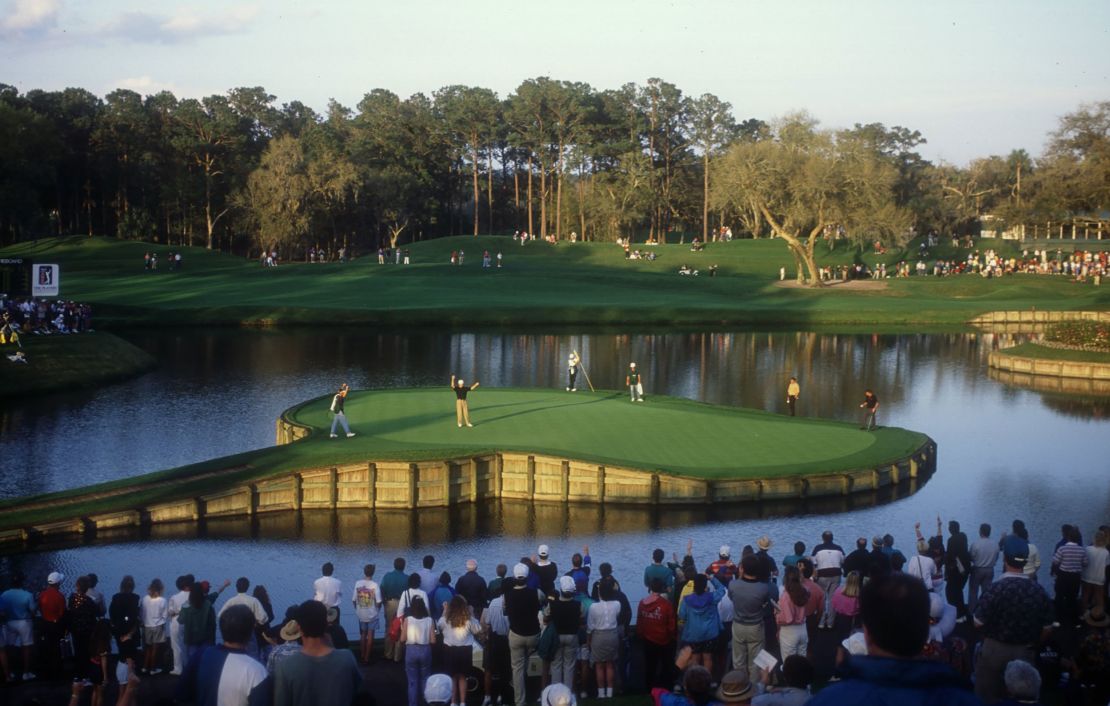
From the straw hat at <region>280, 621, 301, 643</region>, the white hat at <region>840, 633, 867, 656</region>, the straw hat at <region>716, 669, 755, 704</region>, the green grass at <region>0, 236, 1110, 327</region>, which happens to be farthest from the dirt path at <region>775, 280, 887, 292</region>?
the straw hat at <region>716, 669, 755, 704</region>

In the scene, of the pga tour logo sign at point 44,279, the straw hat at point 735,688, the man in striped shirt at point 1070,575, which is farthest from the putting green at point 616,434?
the straw hat at point 735,688

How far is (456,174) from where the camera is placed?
134500 millimetres

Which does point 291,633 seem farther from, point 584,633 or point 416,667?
point 584,633

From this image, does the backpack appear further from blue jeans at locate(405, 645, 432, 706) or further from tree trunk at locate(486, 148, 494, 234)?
tree trunk at locate(486, 148, 494, 234)

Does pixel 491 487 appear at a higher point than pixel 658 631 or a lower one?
lower

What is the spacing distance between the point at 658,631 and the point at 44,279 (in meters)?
48.4

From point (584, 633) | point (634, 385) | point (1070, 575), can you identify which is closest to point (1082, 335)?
point (634, 385)

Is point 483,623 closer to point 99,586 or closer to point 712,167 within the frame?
point 99,586

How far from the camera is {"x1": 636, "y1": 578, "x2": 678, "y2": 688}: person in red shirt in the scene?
14.9 metres

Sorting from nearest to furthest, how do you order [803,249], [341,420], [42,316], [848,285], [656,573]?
1. [656,573]
2. [341,420]
3. [42,316]
4. [848,285]
5. [803,249]

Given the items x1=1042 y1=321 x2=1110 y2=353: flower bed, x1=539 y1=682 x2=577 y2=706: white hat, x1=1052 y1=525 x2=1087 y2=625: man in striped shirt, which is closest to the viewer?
x1=539 y1=682 x2=577 y2=706: white hat

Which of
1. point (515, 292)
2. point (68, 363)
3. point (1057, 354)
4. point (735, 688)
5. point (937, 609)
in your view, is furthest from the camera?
point (515, 292)

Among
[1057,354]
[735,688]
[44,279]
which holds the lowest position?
[1057,354]

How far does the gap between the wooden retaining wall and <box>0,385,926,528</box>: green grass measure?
1.24 feet
